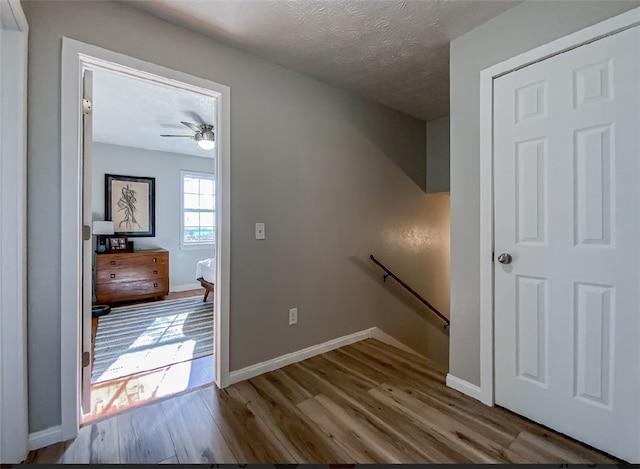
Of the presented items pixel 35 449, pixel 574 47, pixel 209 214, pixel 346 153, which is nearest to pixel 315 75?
pixel 346 153

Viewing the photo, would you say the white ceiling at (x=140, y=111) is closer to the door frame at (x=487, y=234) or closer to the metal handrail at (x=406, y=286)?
the door frame at (x=487, y=234)

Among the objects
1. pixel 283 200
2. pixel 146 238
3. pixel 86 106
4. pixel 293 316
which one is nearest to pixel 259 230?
pixel 283 200

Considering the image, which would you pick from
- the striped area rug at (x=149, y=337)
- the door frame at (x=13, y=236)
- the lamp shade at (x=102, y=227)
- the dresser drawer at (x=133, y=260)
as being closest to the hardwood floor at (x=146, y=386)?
the striped area rug at (x=149, y=337)

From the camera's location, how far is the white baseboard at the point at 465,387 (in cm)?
185

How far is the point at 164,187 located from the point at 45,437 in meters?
4.32

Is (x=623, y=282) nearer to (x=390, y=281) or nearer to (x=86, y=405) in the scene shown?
(x=390, y=281)

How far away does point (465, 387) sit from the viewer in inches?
75.5

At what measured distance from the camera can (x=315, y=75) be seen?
8.04 feet

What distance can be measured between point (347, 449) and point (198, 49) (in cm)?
251

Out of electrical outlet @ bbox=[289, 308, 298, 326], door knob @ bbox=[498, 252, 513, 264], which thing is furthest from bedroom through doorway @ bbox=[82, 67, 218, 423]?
door knob @ bbox=[498, 252, 513, 264]

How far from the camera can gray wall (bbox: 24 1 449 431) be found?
145cm

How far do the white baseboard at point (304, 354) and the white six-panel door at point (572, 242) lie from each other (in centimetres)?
127

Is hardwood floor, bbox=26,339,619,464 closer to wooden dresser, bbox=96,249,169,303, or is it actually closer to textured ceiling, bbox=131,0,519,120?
textured ceiling, bbox=131,0,519,120

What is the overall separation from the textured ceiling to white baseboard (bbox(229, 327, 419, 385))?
7.59 ft
